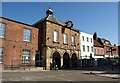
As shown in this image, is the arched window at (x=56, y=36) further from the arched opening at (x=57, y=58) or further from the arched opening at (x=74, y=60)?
the arched opening at (x=74, y=60)

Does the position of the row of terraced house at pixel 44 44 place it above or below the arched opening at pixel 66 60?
above

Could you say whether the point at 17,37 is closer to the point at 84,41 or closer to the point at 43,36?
the point at 43,36

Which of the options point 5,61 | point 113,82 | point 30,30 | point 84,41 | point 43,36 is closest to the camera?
point 113,82

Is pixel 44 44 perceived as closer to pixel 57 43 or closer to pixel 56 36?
pixel 57 43

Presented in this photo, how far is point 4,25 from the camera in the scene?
24.1m

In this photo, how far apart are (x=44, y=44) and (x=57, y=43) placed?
128 inches

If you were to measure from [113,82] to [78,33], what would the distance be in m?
24.7

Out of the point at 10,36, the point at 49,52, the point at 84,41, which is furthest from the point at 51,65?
the point at 84,41

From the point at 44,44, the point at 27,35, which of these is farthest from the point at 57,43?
the point at 27,35

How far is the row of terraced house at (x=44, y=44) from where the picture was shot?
24.3 m

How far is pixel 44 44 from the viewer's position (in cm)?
2936

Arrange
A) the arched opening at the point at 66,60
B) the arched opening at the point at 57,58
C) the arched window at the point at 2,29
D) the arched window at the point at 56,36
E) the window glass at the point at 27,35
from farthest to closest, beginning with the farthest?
the arched opening at the point at 66,60, the arched opening at the point at 57,58, the arched window at the point at 56,36, the window glass at the point at 27,35, the arched window at the point at 2,29

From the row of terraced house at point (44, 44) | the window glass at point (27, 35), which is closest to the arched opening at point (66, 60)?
the row of terraced house at point (44, 44)

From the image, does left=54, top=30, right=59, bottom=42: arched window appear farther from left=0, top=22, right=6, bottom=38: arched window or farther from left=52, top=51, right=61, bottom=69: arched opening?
left=0, top=22, right=6, bottom=38: arched window
